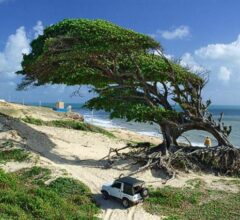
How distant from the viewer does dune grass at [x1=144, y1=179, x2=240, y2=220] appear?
17.2 m

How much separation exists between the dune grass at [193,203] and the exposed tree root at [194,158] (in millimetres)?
2999

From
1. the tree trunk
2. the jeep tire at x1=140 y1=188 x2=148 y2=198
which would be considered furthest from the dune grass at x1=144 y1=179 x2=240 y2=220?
the tree trunk

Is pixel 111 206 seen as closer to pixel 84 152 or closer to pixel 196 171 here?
pixel 196 171

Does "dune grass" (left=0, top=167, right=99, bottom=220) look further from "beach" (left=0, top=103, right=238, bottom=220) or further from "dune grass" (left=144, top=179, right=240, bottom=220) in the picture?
"dune grass" (left=144, top=179, right=240, bottom=220)

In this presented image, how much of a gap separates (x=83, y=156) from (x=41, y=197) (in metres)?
9.97

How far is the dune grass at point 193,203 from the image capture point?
56.3 feet

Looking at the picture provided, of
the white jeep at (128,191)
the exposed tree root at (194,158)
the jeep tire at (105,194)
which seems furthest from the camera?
the exposed tree root at (194,158)

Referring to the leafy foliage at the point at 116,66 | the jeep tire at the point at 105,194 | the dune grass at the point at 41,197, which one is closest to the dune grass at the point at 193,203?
the jeep tire at the point at 105,194

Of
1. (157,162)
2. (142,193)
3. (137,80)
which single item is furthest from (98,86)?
(142,193)

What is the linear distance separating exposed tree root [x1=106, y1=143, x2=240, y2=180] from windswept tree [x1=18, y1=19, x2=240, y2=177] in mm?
737

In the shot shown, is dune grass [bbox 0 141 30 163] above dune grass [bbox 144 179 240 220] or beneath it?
above

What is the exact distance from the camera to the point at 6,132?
27.7m

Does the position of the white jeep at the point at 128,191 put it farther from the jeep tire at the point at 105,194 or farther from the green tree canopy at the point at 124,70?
the green tree canopy at the point at 124,70

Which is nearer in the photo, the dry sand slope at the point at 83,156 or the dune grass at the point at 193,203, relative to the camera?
the dune grass at the point at 193,203
